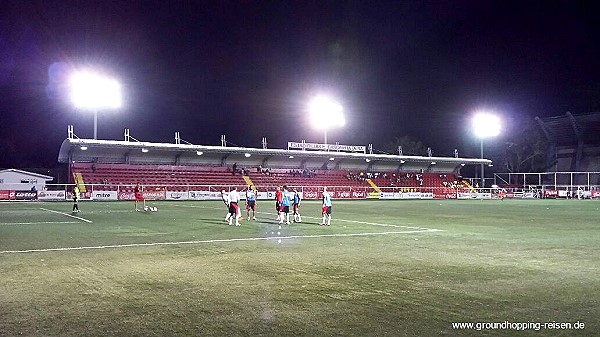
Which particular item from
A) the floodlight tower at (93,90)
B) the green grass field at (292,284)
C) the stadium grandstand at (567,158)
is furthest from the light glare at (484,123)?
the green grass field at (292,284)

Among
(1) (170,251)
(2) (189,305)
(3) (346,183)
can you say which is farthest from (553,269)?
(3) (346,183)

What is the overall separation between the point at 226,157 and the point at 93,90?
62.4ft

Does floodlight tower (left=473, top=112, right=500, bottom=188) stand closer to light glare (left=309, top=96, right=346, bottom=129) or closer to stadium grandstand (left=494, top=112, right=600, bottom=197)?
stadium grandstand (left=494, top=112, right=600, bottom=197)

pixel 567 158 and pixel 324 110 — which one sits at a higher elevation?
pixel 324 110

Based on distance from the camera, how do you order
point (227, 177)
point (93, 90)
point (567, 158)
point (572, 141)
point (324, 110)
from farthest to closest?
point (567, 158), point (572, 141), point (227, 177), point (324, 110), point (93, 90)

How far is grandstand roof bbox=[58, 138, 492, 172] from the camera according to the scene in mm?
51969

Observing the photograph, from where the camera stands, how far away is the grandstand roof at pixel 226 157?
171ft

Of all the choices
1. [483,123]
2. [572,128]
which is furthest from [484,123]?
[572,128]

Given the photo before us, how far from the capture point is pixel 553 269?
11.0 m

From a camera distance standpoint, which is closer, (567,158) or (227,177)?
(227,177)

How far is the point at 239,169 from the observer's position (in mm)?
61781

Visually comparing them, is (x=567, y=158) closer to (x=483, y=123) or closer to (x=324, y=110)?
(x=483, y=123)

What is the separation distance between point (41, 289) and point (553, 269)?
10.2 metres

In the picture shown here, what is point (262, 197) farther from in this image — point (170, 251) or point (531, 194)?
point (170, 251)
